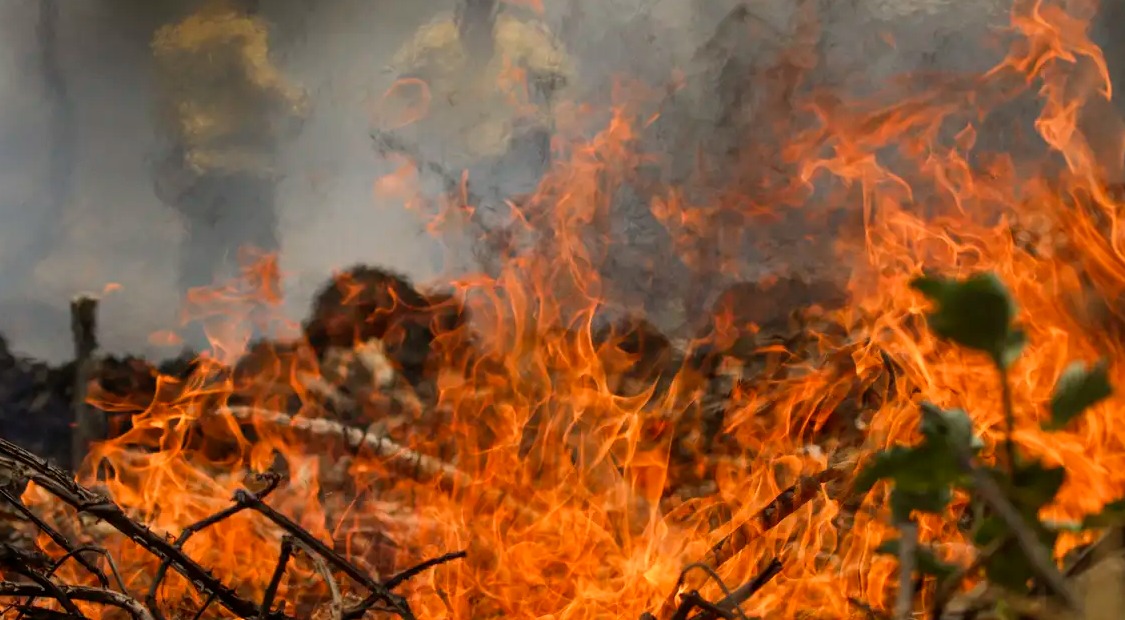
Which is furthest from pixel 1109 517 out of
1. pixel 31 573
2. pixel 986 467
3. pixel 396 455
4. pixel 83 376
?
pixel 83 376

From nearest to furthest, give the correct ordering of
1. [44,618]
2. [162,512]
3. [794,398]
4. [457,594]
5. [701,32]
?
[44,618] → [457,594] → [162,512] → [794,398] → [701,32]

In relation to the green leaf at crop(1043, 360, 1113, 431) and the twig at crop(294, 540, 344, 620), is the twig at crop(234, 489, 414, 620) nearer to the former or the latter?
the twig at crop(294, 540, 344, 620)

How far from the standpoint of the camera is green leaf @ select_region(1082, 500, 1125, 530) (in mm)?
178

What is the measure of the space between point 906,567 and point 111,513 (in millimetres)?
468

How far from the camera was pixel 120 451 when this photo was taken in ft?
7.29

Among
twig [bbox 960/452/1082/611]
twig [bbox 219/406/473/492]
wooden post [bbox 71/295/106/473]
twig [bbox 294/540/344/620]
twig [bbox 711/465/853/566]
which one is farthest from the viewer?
wooden post [bbox 71/295/106/473]

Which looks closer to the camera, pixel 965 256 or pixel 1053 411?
pixel 1053 411

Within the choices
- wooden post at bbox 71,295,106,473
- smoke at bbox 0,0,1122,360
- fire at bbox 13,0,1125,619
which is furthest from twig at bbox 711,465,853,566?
wooden post at bbox 71,295,106,473

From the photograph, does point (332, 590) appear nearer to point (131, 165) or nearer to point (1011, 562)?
point (1011, 562)

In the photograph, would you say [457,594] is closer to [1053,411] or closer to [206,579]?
[206,579]

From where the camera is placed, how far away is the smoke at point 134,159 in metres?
2.38

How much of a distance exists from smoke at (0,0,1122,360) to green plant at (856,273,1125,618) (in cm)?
226

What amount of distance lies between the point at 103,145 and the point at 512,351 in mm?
1481

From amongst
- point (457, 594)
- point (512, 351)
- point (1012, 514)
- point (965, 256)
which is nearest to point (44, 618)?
point (1012, 514)
